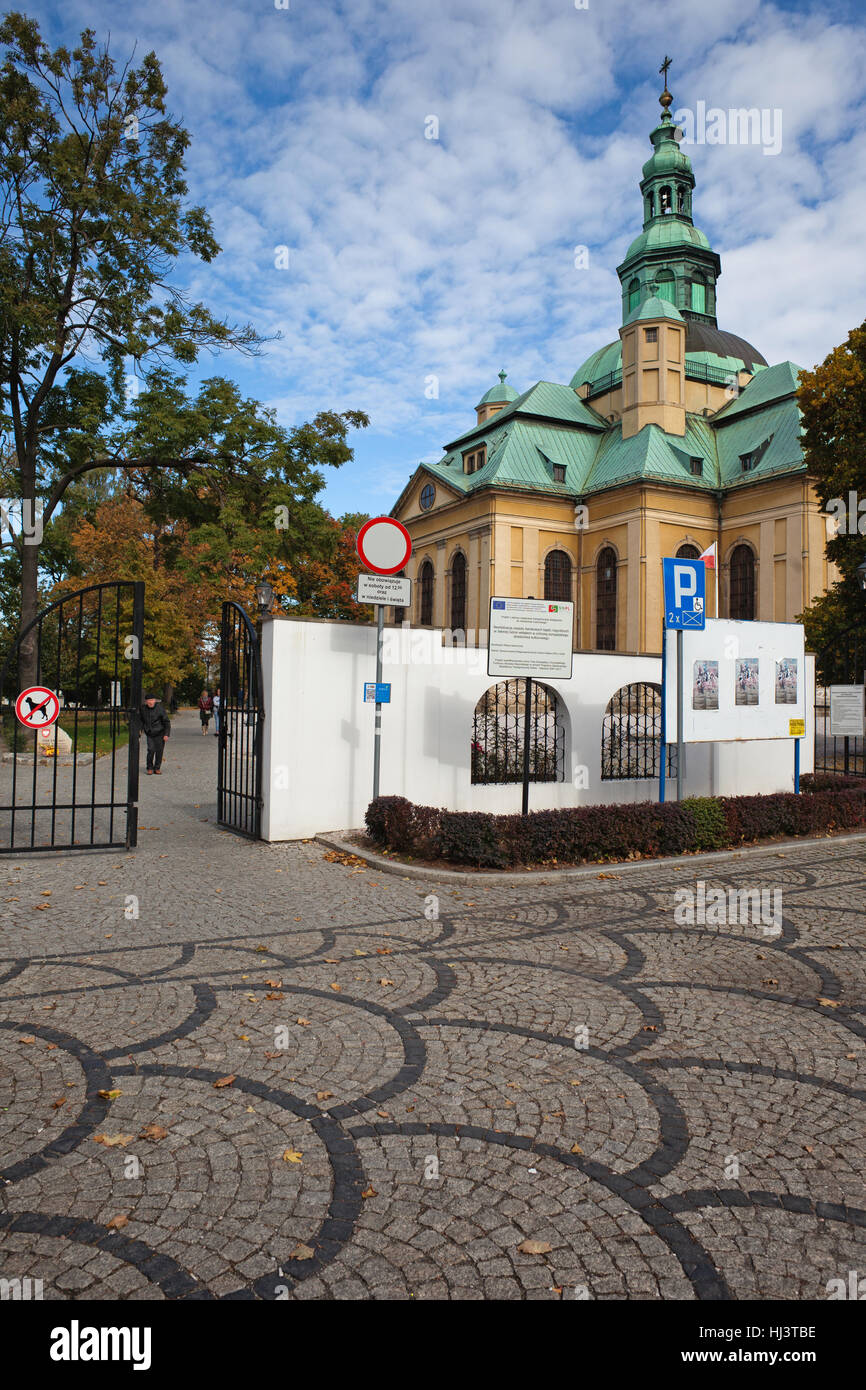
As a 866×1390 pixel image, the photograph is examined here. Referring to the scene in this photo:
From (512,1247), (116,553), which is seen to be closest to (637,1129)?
(512,1247)

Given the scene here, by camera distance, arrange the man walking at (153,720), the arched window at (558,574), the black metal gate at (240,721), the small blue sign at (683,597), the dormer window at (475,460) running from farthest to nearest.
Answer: the dormer window at (475,460), the arched window at (558,574), the man walking at (153,720), the small blue sign at (683,597), the black metal gate at (240,721)

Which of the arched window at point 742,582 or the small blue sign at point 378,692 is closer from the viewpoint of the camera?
the small blue sign at point 378,692

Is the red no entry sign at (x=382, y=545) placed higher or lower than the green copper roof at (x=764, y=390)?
lower

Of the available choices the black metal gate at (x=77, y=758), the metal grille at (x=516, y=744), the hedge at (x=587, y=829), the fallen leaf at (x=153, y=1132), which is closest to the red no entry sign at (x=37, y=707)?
the black metal gate at (x=77, y=758)

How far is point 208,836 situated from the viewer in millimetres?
11297

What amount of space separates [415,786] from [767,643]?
19.0 feet

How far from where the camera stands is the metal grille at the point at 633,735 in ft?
42.4

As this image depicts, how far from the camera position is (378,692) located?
10.3m

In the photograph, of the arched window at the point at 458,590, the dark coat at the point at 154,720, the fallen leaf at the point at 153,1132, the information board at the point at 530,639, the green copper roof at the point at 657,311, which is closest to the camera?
the fallen leaf at the point at 153,1132

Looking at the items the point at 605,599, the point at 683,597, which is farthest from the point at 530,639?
the point at 605,599

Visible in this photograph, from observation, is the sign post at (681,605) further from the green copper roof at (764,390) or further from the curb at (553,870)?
the green copper roof at (764,390)

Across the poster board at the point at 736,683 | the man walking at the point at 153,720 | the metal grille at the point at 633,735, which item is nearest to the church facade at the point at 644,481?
the man walking at the point at 153,720

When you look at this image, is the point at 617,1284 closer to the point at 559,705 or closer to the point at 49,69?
the point at 559,705

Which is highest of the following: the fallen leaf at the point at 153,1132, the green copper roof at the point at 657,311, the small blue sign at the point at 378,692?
the green copper roof at the point at 657,311
